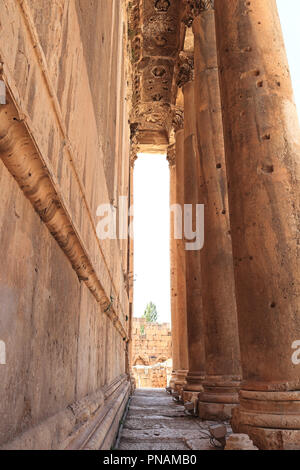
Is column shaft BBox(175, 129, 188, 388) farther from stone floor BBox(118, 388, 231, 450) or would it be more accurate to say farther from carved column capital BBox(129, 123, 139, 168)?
stone floor BBox(118, 388, 231, 450)

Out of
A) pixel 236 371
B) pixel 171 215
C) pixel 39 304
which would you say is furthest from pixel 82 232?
pixel 171 215

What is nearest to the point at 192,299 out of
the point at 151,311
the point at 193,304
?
the point at 193,304

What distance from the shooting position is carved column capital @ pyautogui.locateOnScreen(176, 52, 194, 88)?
36.4ft

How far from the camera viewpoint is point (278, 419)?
3.07 m

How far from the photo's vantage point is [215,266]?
623cm

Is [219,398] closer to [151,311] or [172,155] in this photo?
[172,155]

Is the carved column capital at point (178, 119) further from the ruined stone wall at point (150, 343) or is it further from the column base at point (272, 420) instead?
the ruined stone wall at point (150, 343)

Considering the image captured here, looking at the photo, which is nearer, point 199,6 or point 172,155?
point 199,6

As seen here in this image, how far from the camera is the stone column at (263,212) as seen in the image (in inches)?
126

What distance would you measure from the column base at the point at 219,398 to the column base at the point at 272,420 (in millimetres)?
2234

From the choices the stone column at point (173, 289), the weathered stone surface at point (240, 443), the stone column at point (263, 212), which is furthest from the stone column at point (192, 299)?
the weathered stone surface at point (240, 443)

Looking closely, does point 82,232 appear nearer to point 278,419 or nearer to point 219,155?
point 278,419

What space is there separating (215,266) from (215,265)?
0.02 metres

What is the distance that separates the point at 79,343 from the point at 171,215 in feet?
45.9
